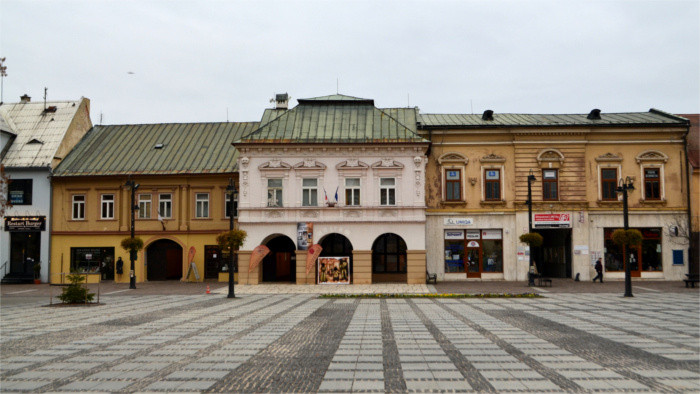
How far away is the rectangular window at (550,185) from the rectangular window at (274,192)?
1723 cm

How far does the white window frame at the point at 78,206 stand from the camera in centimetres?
4178

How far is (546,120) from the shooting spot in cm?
4041

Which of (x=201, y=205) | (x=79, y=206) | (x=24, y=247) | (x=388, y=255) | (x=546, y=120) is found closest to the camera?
(x=388, y=255)

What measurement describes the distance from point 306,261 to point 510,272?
43.7ft

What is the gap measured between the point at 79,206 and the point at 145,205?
478 centimetres

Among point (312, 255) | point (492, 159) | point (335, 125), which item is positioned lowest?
point (312, 255)

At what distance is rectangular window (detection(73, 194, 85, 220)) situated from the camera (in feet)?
137

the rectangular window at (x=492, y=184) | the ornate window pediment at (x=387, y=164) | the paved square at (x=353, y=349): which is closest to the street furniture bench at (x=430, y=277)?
the rectangular window at (x=492, y=184)

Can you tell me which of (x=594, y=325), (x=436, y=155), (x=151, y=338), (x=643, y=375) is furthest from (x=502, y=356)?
(x=436, y=155)

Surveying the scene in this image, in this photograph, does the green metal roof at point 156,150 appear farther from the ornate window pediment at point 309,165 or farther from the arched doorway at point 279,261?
the ornate window pediment at point 309,165

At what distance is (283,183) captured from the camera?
3653 cm

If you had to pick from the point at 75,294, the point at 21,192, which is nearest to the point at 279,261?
the point at 75,294

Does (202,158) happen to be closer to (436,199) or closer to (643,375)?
(436,199)

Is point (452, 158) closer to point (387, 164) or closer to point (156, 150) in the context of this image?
point (387, 164)
